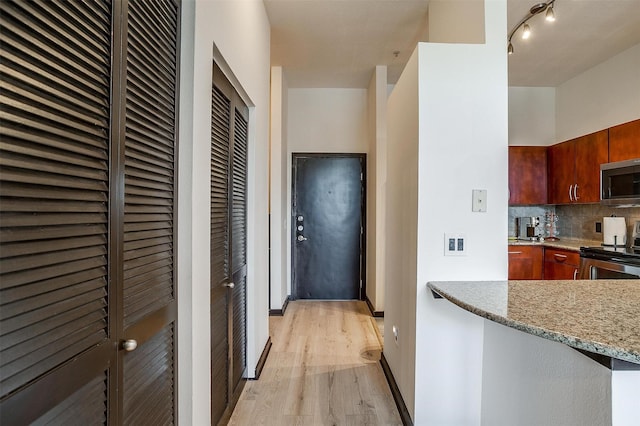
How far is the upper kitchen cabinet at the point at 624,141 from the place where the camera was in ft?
11.5

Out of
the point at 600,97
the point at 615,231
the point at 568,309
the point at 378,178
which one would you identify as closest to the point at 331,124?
the point at 378,178

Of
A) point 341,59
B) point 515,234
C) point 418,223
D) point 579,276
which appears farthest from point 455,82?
point 515,234

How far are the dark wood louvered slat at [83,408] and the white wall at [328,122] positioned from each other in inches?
171

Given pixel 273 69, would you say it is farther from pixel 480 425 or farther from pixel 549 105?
pixel 480 425

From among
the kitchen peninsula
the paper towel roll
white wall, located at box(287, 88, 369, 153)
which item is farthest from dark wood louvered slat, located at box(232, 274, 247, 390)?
the paper towel roll

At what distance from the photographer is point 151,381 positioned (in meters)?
1.26

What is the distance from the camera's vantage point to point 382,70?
4.54 metres

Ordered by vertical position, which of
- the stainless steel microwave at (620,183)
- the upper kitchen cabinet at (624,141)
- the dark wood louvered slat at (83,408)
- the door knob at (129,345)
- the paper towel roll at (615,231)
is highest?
the upper kitchen cabinet at (624,141)

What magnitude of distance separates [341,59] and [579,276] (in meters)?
3.35

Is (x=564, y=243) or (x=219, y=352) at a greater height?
(x=564, y=243)

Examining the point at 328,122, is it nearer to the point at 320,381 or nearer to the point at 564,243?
the point at 564,243

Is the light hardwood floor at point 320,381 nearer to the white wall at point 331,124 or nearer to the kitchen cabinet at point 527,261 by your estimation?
the kitchen cabinet at point 527,261

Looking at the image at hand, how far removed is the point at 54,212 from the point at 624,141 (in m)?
4.52

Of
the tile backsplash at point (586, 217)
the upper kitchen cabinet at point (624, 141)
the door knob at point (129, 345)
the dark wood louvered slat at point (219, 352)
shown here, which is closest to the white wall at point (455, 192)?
the dark wood louvered slat at point (219, 352)
